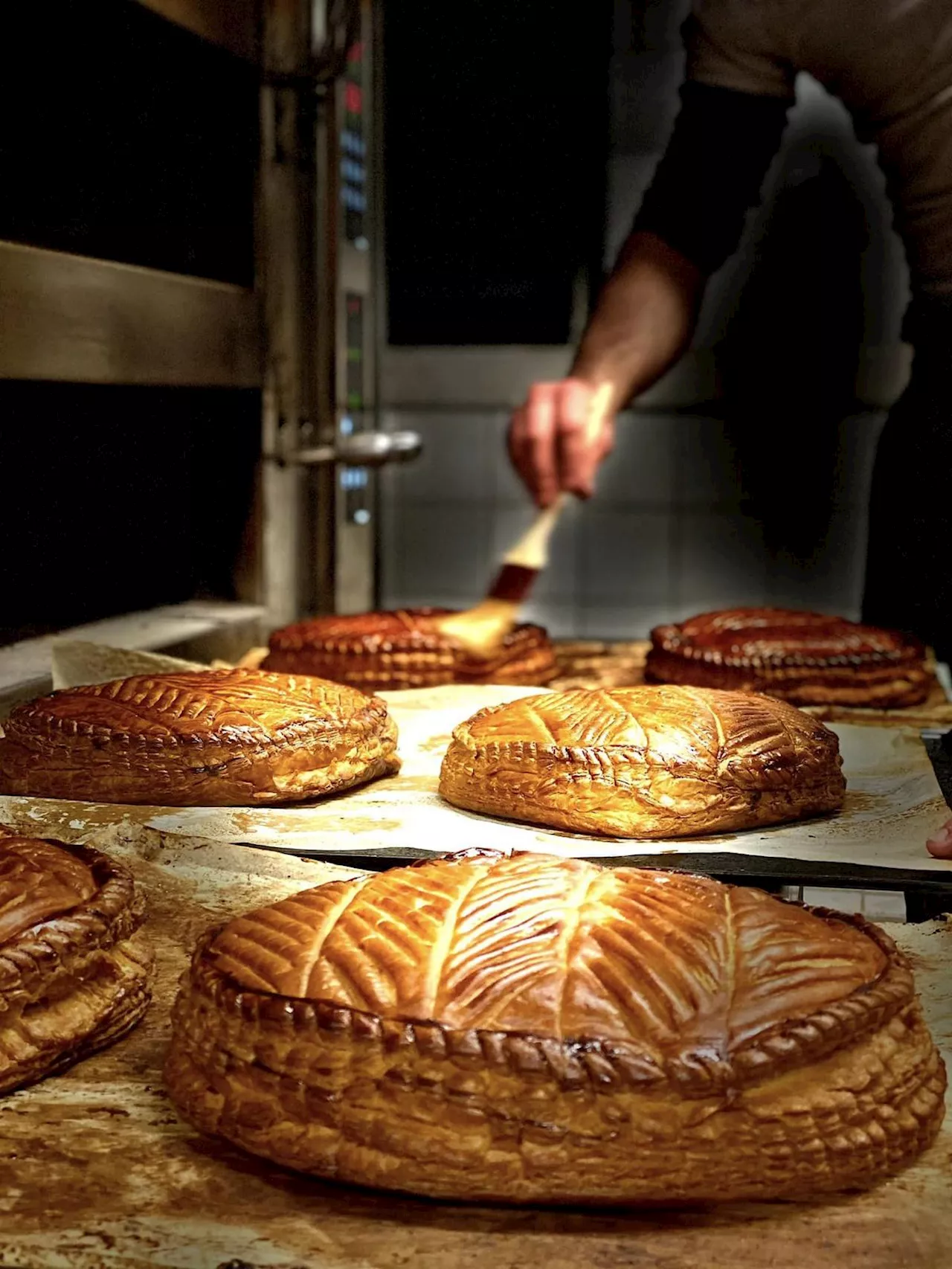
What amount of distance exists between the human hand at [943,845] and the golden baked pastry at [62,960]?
112cm

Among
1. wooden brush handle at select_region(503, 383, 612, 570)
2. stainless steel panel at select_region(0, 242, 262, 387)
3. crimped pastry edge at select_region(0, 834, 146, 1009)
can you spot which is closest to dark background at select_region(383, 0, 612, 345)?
stainless steel panel at select_region(0, 242, 262, 387)

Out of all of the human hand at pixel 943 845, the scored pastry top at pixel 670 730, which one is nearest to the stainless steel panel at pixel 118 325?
the scored pastry top at pixel 670 730

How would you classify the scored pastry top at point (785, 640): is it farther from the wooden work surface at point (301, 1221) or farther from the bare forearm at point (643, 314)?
the wooden work surface at point (301, 1221)

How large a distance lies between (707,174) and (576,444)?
50.6 inches

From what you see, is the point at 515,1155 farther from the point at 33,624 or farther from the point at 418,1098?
the point at 33,624

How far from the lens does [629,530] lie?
5.22 meters

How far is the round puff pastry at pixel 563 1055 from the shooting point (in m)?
1.29

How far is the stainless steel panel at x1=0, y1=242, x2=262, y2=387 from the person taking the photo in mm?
2668

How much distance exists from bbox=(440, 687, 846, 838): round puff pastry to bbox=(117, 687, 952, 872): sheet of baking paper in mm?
32

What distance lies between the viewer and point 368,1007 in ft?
4.49

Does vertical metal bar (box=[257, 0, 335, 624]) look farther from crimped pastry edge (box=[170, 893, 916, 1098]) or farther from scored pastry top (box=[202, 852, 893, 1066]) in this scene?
crimped pastry edge (box=[170, 893, 916, 1098])

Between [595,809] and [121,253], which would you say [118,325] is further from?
[595,809]

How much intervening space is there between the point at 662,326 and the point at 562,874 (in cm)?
258

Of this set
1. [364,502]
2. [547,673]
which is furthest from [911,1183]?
[364,502]
